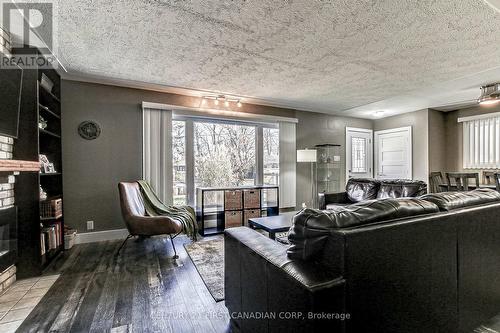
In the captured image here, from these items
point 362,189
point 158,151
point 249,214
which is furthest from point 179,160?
point 362,189

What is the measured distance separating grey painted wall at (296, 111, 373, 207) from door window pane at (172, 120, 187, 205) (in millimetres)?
2508

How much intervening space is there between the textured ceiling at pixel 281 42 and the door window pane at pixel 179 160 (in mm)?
863

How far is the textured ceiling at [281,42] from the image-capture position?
73.1 inches

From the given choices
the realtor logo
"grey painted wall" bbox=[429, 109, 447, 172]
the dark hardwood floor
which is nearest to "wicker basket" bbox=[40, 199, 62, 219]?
the dark hardwood floor

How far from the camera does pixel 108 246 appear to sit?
3275mm

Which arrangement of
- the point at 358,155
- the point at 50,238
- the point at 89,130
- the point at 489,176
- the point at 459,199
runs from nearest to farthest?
1. the point at 459,199
2. the point at 50,238
3. the point at 89,130
4. the point at 489,176
5. the point at 358,155

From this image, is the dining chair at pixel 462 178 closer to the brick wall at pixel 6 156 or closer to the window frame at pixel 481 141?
the window frame at pixel 481 141

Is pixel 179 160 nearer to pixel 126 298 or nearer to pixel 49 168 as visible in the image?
pixel 49 168

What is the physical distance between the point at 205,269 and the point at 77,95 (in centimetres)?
309

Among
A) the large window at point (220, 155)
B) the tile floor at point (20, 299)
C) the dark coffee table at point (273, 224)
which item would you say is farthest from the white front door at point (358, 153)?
the tile floor at point (20, 299)

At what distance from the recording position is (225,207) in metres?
4.06

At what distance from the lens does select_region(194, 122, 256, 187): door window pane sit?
4.38m

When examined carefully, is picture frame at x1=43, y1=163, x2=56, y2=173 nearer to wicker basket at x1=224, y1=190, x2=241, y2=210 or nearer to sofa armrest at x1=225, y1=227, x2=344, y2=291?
wicker basket at x1=224, y1=190, x2=241, y2=210

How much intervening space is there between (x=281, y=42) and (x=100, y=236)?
3.64 m
